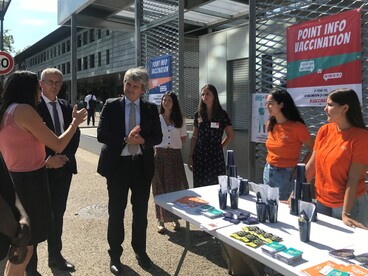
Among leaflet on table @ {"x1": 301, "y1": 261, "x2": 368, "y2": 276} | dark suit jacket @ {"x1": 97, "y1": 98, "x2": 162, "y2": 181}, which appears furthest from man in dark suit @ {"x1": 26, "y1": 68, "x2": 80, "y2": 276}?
leaflet on table @ {"x1": 301, "y1": 261, "x2": 368, "y2": 276}

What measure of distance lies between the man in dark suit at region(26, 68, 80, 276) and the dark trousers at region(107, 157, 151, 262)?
1.52 ft

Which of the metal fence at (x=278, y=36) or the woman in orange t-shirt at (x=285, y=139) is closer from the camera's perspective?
the woman in orange t-shirt at (x=285, y=139)

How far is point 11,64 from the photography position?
7645mm

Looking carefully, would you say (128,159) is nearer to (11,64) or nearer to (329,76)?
(329,76)

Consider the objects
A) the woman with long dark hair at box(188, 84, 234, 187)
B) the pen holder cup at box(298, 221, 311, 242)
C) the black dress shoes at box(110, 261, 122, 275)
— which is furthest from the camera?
the woman with long dark hair at box(188, 84, 234, 187)

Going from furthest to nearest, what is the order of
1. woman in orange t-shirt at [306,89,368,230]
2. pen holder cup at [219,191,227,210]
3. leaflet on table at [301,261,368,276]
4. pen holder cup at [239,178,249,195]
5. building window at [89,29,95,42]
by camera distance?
building window at [89,29,95,42]
pen holder cup at [239,178,249,195]
pen holder cup at [219,191,227,210]
woman in orange t-shirt at [306,89,368,230]
leaflet on table at [301,261,368,276]

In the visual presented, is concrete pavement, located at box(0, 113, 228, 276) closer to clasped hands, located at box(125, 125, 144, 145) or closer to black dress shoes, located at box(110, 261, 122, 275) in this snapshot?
black dress shoes, located at box(110, 261, 122, 275)

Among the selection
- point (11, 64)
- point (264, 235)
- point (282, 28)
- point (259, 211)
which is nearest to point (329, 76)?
point (282, 28)

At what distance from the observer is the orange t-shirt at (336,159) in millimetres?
2346

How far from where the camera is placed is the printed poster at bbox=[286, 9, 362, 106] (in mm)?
3336

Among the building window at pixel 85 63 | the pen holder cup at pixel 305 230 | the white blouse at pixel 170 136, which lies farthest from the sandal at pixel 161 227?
the building window at pixel 85 63

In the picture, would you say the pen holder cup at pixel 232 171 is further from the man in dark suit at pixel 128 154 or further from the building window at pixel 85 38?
the building window at pixel 85 38

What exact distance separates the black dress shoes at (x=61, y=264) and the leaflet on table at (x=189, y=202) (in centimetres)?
137

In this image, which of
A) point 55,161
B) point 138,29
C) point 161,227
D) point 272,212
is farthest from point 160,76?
point 272,212
